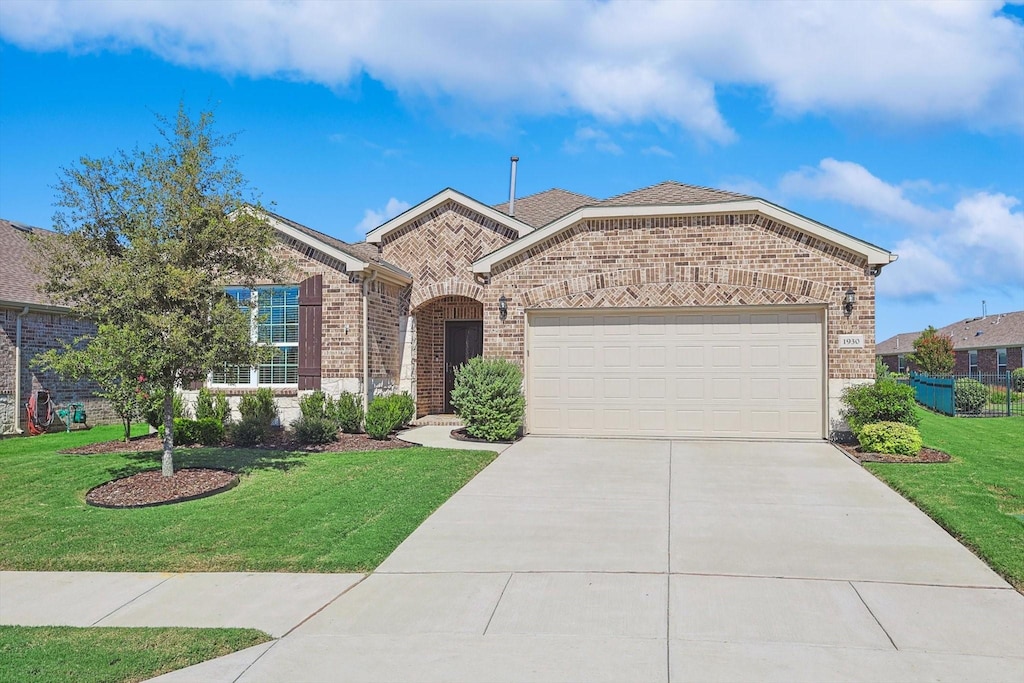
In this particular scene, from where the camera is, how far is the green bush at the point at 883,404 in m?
12.3

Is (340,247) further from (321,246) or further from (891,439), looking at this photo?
(891,439)

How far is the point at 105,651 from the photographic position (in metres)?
5.07

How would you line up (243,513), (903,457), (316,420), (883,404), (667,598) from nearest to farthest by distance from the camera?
1. (667,598)
2. (243,513)
3. (903,457)
4. (883,404)
5. (316,420)

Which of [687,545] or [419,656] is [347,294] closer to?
[687,545]

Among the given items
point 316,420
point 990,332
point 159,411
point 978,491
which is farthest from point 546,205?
point 990,332

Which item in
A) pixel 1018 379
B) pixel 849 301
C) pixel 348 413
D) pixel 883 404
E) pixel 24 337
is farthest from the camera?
pixel 1018 379

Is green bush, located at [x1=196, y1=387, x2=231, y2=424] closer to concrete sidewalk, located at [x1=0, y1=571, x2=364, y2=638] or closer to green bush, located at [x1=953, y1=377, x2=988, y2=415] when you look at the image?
concrete sidewalk, located at [x1=0, y1=571, x2=364, y2=638]

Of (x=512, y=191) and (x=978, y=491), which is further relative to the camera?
(x=512, y=191)

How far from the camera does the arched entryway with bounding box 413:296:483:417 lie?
17438 mm

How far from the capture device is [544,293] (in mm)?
14305

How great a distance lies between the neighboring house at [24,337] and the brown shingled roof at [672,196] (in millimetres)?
11419

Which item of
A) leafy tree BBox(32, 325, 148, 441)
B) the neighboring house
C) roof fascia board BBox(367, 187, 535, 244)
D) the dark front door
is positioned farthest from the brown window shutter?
leafy tree BBox(32, 325, 148, 441)

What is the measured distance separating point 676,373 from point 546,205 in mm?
8182

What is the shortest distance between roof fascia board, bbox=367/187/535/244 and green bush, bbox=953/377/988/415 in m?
13.5
